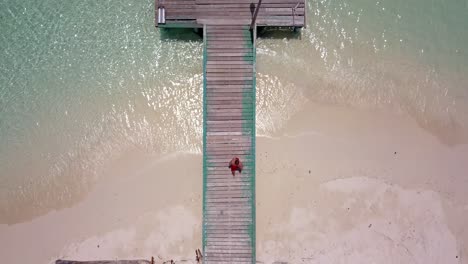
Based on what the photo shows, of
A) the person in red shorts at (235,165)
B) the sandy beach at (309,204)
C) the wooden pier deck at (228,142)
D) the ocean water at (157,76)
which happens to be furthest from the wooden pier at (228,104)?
the ocean water at (157,76)

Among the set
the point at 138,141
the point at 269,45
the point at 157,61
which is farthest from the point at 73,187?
the point at 269,45

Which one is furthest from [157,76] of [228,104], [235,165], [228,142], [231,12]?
[235,165]

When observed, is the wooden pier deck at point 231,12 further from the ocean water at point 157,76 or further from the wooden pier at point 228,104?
the ocean water at point 157,76

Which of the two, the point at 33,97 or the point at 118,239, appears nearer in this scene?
the point at 118,239

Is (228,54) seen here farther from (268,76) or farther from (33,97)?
(33,97)

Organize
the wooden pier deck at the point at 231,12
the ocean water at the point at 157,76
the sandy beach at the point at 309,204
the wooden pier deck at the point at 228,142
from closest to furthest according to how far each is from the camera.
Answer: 1. the wooden pier deck at the point at 228,142
2. the sandy beach at the point at 309,204
3. the wooden pier deck at the point at 231,12
4. the ocean water at the point at 157,76

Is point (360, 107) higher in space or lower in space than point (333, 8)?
lower
